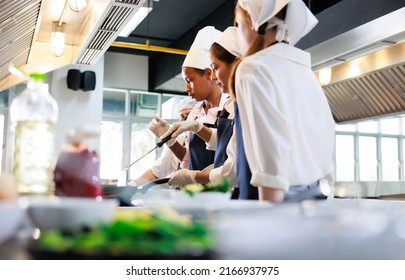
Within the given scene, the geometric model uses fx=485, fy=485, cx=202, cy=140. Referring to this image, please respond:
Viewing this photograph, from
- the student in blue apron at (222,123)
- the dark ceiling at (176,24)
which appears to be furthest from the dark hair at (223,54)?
the dark ceiling at (176,24)

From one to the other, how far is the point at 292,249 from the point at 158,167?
2.32m

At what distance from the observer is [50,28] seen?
331 cm

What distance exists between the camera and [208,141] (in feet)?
7.01

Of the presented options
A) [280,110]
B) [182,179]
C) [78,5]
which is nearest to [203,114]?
[182,179]

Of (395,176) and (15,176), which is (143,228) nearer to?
(15,176)

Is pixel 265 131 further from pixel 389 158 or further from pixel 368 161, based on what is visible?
pixel 368 161

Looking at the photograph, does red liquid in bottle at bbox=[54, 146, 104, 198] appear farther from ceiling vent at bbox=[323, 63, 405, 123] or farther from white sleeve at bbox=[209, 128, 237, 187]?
ceiling vent at bbox=[323, 63, 405, 123]

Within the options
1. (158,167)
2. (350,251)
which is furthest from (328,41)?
(350,251)

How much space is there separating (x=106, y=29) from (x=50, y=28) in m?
0.44

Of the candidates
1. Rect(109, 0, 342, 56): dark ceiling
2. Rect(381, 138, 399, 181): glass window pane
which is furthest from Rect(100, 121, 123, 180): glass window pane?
Rect(381, 138, 399, 181): glass window pane

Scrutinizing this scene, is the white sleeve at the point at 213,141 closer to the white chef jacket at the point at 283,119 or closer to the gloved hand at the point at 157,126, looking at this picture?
the gloved hand at the point at 157,126

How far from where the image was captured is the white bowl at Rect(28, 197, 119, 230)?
21.7 inches

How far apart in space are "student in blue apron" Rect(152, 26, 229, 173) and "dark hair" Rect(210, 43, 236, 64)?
0.53 metres

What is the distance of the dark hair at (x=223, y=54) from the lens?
183 cm
